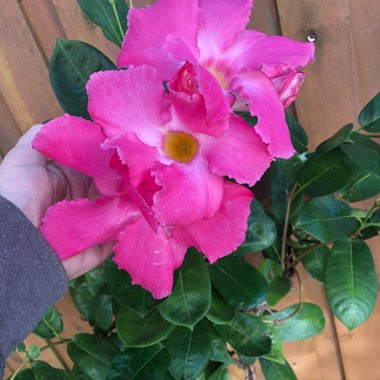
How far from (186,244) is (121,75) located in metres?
0.22

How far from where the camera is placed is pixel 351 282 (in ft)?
Answer: 3.00

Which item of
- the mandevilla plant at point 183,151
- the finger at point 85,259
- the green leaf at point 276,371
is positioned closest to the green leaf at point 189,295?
the mandevilla plant at point 183,151

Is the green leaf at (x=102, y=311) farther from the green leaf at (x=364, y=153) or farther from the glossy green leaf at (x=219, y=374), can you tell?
the green leaf at (x=364, y=153)

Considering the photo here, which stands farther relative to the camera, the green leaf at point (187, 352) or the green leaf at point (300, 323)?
the green leaf at point (300, 323)

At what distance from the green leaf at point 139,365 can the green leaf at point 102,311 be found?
0.14 m

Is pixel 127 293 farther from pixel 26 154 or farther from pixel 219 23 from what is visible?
pixel 219 23

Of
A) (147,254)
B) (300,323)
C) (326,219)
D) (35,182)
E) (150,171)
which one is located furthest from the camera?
(300,323)

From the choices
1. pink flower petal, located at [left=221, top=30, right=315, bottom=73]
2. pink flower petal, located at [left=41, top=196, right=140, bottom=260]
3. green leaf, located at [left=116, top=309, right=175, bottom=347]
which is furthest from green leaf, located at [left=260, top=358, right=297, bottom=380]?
pink flower petal, located at [left=221, top=30, right=315, bottom=73]

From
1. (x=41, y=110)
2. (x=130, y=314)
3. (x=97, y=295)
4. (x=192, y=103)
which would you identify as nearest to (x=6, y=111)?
(x=41, y=110)

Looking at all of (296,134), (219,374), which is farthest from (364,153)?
(219,374)

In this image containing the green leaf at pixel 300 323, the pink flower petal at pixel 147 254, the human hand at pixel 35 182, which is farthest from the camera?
the green leaf at pixel 300 323

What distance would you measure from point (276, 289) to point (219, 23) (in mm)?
669

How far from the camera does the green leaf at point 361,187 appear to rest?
92cm

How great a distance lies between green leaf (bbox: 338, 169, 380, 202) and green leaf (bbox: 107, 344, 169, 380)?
1.55 ft
